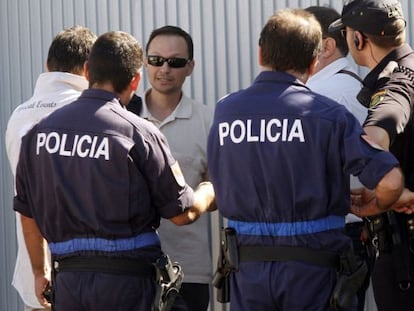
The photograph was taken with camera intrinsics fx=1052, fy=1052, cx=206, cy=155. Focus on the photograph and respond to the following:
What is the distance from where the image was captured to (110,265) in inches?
189

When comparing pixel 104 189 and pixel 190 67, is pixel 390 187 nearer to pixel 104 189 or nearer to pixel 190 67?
pixel 104 189

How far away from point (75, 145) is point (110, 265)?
57cm

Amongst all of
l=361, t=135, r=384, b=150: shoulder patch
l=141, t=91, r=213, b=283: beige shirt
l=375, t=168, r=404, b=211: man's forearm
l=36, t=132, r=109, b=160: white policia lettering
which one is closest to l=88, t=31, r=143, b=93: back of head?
l=36, t=132, r=109, b=160: white policia lettering

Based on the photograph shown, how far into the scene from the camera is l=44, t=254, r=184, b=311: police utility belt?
4.79 m

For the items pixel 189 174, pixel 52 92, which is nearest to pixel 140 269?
pixel 189 174

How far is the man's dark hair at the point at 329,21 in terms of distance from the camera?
570 centimetres

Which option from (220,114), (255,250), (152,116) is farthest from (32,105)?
(255,250)

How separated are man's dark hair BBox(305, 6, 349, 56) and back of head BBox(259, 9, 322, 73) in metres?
1.02

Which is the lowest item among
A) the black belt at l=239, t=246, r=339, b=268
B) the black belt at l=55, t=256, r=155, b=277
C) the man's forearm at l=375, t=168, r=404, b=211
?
the black belt at l=55, t=256, r=155, b=277

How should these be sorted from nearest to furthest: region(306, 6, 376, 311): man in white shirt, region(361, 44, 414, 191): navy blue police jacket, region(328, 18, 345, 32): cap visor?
region(361, 44, 414, 191): navy blue police jacket < region(328, 18, 345, 32): cap visor < region(306, 6, 376, 311): man in white shirt

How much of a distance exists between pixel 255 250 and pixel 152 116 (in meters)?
1.64

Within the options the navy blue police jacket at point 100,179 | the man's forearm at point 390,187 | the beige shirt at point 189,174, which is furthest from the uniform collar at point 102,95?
the man's forearm at point 390,187

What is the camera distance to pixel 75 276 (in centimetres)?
483

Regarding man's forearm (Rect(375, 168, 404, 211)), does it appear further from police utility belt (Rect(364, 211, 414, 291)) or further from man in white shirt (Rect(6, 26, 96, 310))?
man in white shirt (Rect(6, 26, 96, 310))
